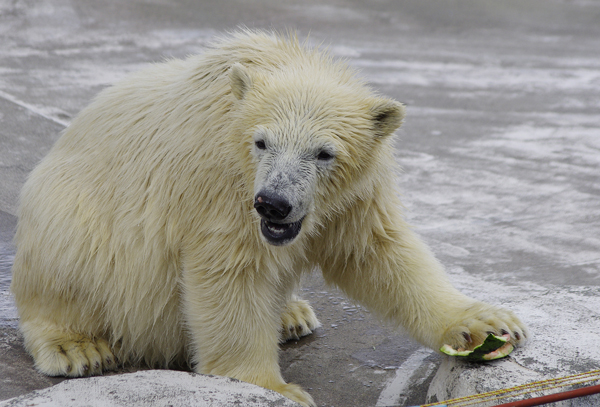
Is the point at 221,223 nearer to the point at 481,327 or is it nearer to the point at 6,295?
the point at 481,327

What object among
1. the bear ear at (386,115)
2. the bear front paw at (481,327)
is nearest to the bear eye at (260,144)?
the bear ear at (386,115)

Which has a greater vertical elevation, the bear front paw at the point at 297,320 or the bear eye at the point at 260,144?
the bear eye at the point at 260,144

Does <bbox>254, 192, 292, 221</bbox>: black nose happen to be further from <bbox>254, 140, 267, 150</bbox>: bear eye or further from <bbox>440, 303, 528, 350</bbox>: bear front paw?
<bbox>440, 303, 528, 350</bbox>: bear front paw

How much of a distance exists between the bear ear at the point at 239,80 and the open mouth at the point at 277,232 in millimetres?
560

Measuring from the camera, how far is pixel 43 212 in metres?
3.48

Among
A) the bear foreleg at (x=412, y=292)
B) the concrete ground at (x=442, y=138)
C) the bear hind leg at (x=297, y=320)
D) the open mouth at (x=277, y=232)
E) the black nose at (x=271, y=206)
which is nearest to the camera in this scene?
the black nose at (x=271, y=206)

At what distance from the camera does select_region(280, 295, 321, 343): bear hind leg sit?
391 cm

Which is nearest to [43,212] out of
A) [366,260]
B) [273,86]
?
[273,86]

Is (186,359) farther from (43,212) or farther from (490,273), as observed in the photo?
(490,273)

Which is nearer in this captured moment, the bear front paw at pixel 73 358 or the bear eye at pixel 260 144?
the bear eye at pixel 260 144

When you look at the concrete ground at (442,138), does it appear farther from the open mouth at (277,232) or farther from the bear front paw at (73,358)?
the open mouth at (277,232)

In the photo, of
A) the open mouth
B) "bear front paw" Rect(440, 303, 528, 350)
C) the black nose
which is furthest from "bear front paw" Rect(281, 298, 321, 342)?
the black nose

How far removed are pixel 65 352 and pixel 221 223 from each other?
3.60ft

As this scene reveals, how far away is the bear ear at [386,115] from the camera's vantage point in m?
2.90
